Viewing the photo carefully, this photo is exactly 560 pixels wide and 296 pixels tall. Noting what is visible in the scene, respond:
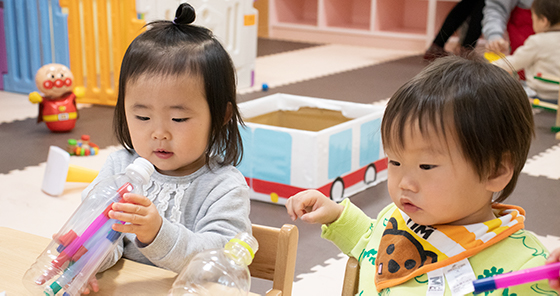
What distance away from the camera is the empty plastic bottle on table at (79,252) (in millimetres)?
650

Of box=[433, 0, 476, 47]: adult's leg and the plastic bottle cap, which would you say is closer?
the plastic bottle cap

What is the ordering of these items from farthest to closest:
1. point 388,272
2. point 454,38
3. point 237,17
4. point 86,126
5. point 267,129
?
1. point 454,38
2. point 237,17
3. point 86,126
4. point 267,129
5. point 388,272

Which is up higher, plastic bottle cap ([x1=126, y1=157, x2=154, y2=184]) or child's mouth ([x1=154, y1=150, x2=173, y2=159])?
plastic bottle cap ([x1=126, y1=157, x2=154, y2=184])

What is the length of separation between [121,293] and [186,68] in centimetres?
34

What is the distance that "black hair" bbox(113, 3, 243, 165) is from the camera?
2.81 feet

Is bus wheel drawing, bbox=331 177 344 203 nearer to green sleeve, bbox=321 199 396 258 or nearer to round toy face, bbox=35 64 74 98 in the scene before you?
green sleeve, bbox=321 199 396 258

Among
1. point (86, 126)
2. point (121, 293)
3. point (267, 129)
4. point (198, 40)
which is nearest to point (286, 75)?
point (86, 126)

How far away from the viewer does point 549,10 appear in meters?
2.97

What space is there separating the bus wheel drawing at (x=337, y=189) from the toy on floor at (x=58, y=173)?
2.92 feet

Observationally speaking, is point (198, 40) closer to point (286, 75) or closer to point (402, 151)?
point (402, 151)

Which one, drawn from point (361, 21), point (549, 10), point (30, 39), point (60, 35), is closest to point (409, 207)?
point (549, 10)

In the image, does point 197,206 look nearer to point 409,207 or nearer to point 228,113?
point 228,113

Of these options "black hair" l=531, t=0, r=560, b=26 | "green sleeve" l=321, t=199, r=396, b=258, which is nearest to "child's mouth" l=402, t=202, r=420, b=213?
"green sleeve" l=321, t=199, r=396, b=258

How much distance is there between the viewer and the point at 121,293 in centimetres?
67
